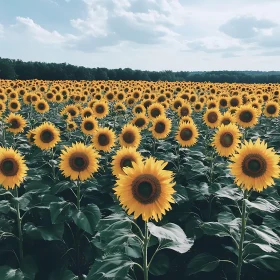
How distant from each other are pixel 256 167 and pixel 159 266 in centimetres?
158

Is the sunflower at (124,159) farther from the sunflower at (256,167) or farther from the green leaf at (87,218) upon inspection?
the sunflower at (256,167)

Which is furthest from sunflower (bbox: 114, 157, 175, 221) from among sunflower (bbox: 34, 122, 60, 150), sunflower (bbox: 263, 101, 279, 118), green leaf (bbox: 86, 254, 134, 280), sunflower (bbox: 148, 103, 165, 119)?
sunflower (bbox: 263, 101, 279, 118)

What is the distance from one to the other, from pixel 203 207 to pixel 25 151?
4709 millimetres

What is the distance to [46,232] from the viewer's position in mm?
4586

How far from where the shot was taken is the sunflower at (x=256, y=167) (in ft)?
12.9

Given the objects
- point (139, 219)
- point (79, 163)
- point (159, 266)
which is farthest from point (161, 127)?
point (159, 266)

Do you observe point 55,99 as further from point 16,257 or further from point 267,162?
point 267,162

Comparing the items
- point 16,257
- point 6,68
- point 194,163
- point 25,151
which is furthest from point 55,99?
point 6,68

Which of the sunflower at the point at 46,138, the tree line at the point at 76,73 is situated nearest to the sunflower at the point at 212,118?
the sunflower at the point at 46,138

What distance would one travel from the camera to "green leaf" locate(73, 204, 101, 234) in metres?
4.53

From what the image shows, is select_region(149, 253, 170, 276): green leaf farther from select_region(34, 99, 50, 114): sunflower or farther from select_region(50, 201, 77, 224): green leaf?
select_region(34, 99, 50, 114): sunflower

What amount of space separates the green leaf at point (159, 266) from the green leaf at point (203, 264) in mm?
273

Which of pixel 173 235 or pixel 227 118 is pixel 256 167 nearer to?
pixel 173 235

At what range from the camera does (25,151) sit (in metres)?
8.77
